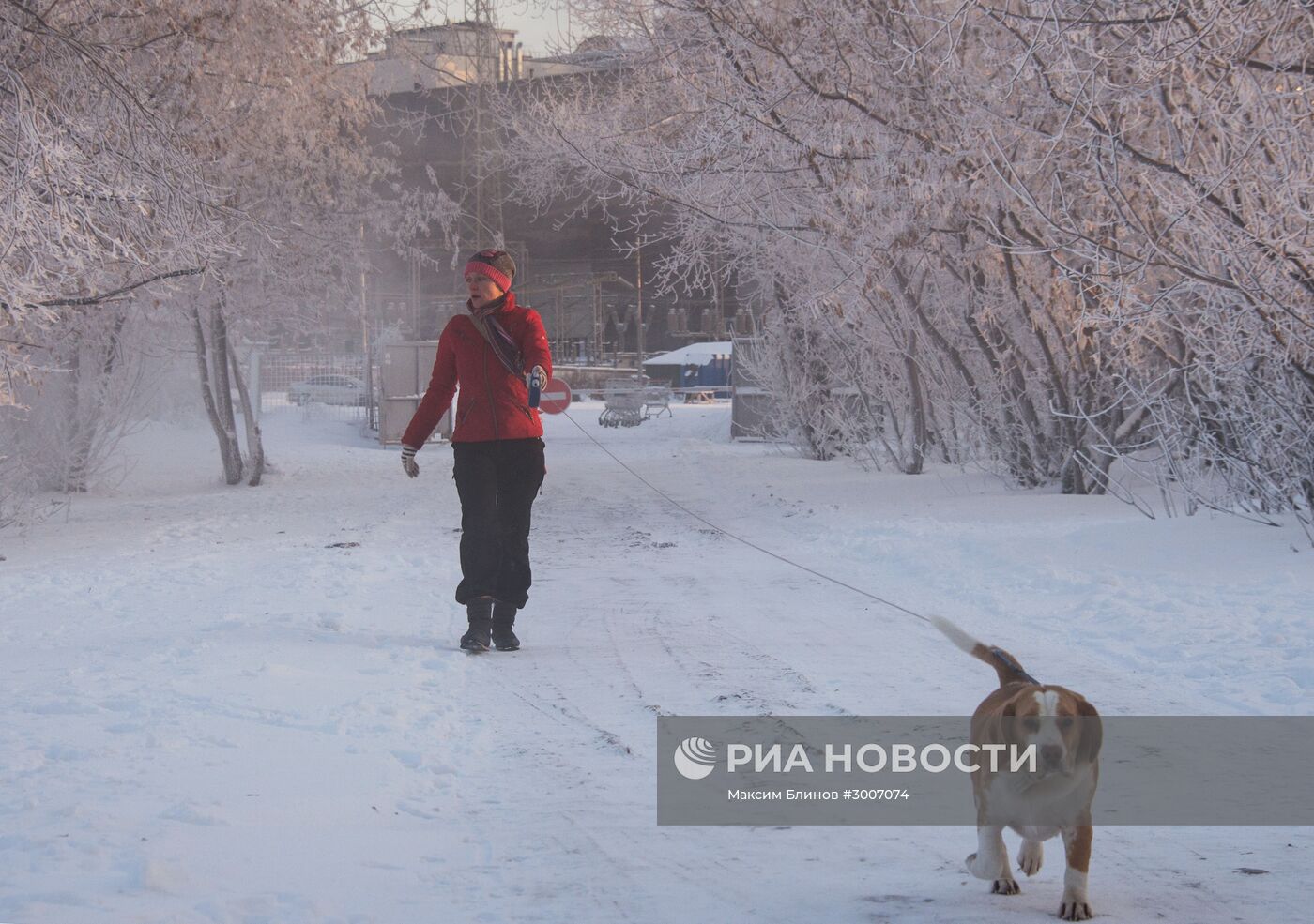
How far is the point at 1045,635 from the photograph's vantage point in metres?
7.50

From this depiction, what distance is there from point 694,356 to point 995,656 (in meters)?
55.7

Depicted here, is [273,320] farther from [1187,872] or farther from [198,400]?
[1187,872]

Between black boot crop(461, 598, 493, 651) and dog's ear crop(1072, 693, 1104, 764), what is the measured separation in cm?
437

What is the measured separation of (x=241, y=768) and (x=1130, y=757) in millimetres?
3214

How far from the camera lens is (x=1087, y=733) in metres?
3.09

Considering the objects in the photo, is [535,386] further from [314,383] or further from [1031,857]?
[314,383]

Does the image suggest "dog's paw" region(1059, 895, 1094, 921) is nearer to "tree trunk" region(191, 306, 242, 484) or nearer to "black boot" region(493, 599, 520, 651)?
"black boot" region(493, 599, 520, 651)

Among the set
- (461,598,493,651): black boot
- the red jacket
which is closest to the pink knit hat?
the red jacket

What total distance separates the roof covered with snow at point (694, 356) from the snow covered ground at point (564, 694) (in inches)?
1725

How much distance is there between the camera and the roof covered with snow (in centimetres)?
5744

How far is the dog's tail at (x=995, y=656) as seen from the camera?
3492mm

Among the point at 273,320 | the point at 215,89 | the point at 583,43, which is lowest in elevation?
the point at 273,320

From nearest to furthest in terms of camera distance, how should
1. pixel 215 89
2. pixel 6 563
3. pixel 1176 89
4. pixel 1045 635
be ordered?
pixel 1045 635 → pixel 1176 89 → pixel 6 563 → pixel 215 89

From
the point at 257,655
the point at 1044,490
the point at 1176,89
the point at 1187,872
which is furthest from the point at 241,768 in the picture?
the point at 1044,490
